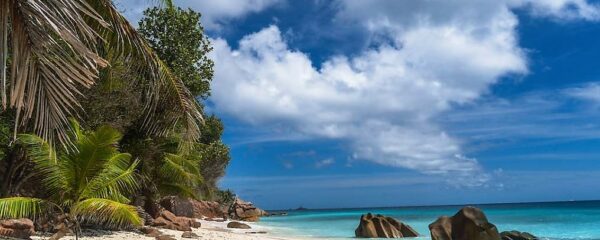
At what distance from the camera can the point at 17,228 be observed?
11.6 meters

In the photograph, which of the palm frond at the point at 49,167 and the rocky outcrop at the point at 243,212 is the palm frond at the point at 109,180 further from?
the rocky outcrop at the point at 243,212

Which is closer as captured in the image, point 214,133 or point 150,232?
point 150,232

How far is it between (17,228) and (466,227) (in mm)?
11579

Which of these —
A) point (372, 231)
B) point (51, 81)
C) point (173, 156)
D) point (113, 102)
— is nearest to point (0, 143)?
point (113, 102)

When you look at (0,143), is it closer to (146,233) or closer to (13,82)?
(146,233)

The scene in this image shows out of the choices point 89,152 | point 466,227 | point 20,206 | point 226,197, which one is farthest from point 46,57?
point 226,197

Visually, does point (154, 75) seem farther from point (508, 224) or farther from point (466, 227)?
point (508, 224)

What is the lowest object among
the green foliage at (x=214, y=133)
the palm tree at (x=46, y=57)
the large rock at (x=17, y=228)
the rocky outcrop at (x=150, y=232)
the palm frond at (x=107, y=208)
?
the rocky outcrop at (x=150, y=232)

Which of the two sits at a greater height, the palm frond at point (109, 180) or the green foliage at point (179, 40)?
the green foliage at point (179, 40)

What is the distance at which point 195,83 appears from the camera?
18062 millimetres

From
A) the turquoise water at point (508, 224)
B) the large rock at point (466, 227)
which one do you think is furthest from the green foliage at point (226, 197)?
the large rock at point (466, 227)

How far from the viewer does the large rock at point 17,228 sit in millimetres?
11328

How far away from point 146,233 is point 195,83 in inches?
194

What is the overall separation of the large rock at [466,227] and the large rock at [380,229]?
7.85 meters
